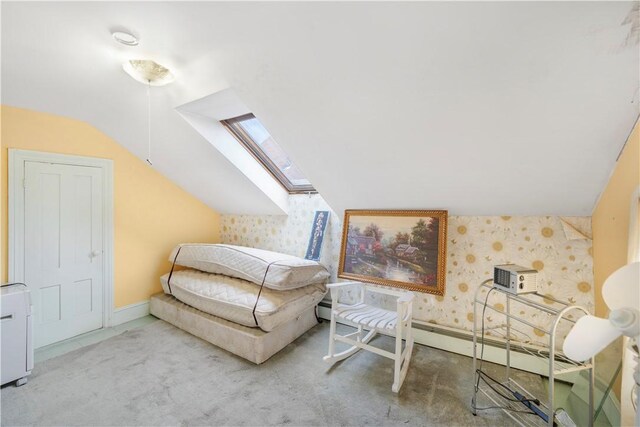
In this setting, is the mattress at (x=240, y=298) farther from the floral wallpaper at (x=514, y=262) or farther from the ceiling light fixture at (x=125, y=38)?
the ceiling light fixture at (x=125, y=38)

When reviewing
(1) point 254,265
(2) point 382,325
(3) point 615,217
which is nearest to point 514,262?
(3) point 615,217

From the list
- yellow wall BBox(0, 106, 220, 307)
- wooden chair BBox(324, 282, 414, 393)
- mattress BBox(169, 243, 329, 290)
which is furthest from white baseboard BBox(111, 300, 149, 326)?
wooden chair BBox(324, 282, 414, 393)

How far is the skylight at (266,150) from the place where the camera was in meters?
2.67

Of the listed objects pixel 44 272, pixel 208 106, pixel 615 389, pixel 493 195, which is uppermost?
pixel 208 106

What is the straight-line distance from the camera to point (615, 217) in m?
1.65

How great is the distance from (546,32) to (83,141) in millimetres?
3702

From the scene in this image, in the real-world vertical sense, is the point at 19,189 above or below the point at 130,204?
above

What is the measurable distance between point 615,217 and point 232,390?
2.84 meters

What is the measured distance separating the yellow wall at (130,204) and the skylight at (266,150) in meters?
1.35

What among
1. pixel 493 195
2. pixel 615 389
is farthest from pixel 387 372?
pixel 493 195

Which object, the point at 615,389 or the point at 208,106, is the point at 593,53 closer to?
the point at 615,389

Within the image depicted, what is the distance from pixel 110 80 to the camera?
192 cm

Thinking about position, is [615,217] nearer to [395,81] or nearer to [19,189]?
[395,81]

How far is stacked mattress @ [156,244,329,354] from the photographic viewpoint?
7.73 ft
